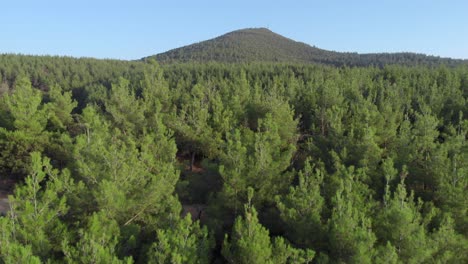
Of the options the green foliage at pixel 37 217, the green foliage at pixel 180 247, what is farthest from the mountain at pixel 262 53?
the green foliage at pixel 180 247

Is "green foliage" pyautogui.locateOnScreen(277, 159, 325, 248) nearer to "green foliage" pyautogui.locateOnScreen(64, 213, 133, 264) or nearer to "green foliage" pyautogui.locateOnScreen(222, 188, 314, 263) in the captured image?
"green foliage" pyautogui.locateOnScreen(222, 188, 314, 263)

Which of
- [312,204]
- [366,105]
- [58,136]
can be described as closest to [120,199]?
[312,204]

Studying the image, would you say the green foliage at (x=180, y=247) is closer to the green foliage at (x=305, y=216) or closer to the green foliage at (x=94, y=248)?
the green foliage at (x=94, y=248)

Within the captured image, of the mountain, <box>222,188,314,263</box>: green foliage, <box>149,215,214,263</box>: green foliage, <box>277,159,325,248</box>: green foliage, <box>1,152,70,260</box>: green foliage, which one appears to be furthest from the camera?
the mountain

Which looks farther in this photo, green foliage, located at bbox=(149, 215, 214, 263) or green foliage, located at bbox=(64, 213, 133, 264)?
green foliage, located at bbox=(149, 215, 214, 263)

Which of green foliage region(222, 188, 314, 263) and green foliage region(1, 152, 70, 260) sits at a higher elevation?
green foliage region(1, 152, 70, 260)

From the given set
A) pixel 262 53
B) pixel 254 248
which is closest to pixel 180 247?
pixel 254 248

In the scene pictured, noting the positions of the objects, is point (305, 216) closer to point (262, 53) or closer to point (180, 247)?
point (180, 247)

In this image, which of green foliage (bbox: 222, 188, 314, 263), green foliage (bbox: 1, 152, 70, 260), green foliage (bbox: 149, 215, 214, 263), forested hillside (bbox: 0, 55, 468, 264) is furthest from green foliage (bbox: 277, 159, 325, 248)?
green foliage (bbox: 1, 152, 70, 260)

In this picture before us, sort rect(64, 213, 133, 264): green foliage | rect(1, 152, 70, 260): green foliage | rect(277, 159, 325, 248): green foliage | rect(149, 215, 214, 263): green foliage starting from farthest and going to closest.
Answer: rect(277, 159, 325, 248): green foliage → rect(1, 152, 70, 260): green foliage → rect(149, 215, 214, 263): green foliage → rect(64, 213, 133, 264): green foliage
